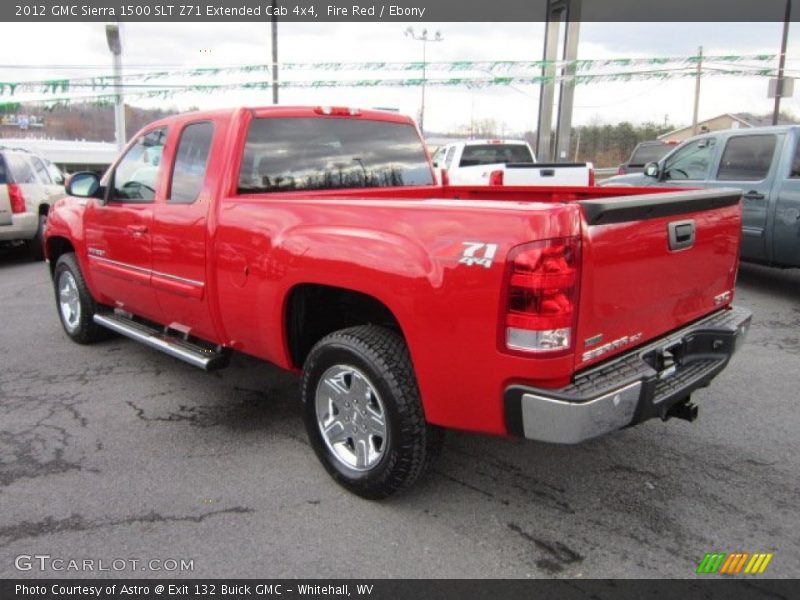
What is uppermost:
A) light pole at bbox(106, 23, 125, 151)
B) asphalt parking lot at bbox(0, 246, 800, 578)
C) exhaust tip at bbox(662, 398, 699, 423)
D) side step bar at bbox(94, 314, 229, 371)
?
light pole at bbox(106, 23, 125, 151)

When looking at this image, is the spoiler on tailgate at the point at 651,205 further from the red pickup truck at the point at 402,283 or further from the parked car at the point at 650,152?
the parked car at the point at 650,152

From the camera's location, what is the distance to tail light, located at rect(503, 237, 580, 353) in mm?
2334

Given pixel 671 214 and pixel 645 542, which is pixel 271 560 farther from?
pixel 671 214

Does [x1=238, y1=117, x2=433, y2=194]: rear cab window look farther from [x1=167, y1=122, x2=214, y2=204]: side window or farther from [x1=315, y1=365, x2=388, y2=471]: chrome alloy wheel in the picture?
[x1=315, y1=365, x2=388, y2=471]: chrome alloy wheel

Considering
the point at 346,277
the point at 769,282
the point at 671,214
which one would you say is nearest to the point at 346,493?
the point at 346,277

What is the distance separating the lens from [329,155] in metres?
4.15

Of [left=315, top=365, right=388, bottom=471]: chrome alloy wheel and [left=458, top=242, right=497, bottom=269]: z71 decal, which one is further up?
[left=458, top=242, right=497, bottom=269]: z71 decal

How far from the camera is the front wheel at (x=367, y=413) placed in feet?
9.28

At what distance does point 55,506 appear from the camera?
3.08 metres

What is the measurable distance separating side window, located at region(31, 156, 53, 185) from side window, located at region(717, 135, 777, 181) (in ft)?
34.4

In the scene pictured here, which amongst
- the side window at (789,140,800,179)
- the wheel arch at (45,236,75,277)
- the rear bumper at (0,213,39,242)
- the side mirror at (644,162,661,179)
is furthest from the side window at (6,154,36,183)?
the side window at (789,140,800,179)

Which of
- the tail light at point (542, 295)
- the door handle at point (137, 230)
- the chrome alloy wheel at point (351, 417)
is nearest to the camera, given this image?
the tail light at point (542, 295)

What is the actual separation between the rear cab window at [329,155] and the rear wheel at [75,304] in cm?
242

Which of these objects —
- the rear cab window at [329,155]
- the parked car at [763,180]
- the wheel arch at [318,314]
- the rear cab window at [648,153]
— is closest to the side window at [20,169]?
the rear cab window at [329,155]
